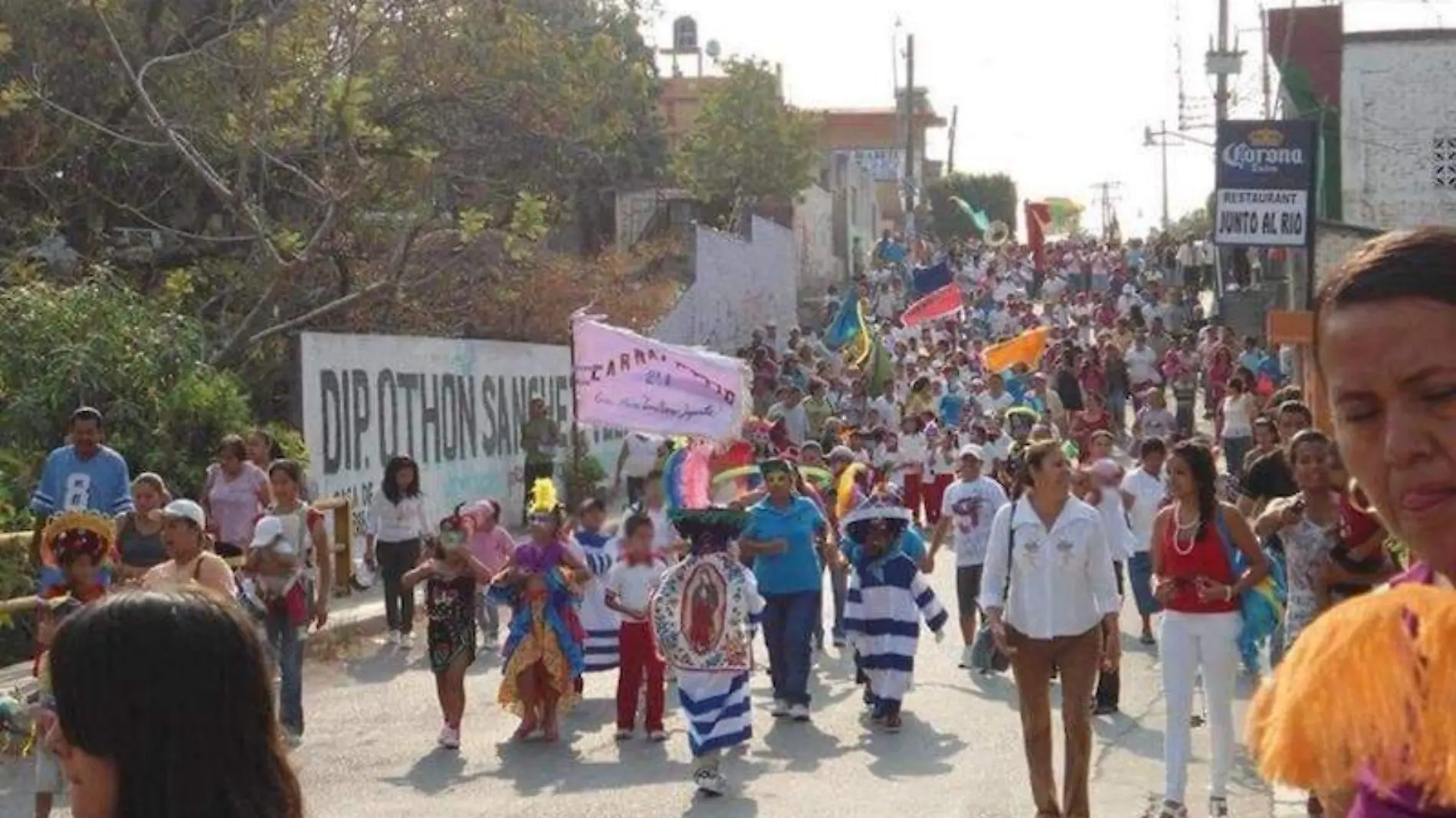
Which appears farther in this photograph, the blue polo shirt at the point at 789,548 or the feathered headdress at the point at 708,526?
the blue polo shirt at the point at 789,548

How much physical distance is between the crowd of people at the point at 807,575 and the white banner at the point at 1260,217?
3.76 m

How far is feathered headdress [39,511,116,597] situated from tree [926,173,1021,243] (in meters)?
85.5

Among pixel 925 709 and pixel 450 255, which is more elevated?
pixel 450 255

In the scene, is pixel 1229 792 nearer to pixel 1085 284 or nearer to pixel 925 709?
pixel 925 709

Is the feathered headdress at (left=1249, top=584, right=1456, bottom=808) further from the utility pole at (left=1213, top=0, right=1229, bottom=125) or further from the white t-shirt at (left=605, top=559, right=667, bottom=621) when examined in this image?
the utility pole at (left=1213, top=0, right=1229, bottom=125)

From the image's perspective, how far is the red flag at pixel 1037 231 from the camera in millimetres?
56803

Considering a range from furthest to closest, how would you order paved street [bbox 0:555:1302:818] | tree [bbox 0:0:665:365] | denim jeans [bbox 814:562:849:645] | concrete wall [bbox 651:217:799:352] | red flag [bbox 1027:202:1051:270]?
red flag [bbox 1027:202:1051:270] < concrete wall [bbox 651:217:799:352] < tree [bbox 0:0:665:365] < denim jeans [bbox 814:562:849:645] < paved street [bbox 0:555:1302:818]

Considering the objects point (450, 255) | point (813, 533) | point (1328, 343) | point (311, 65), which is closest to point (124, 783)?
point (1328, 343)

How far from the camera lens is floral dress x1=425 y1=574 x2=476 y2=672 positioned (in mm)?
12703

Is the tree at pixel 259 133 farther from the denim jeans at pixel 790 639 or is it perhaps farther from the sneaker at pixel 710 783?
the sneaker at pixel 710 783

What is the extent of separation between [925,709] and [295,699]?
148 inches

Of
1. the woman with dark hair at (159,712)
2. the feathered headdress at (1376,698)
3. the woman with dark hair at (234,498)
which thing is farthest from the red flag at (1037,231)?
the feathered headdress at (1376,698)

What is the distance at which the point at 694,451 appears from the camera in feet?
55.7

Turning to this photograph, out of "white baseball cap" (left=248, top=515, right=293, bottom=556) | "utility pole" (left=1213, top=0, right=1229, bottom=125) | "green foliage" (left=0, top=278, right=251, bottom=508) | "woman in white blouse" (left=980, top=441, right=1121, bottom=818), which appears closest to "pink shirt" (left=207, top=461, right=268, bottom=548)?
"white baseball cap" (left=248, top=515, right=293, bottom=556)
